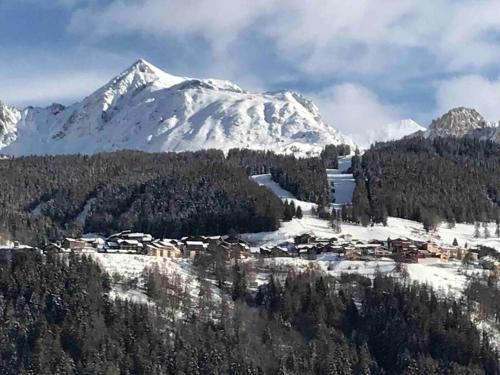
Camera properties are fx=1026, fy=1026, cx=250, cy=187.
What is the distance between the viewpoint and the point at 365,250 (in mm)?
129875

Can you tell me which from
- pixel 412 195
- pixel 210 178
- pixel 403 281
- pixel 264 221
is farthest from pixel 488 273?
pixel 210 178

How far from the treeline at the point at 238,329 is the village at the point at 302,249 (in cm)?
1784

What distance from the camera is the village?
124 metres

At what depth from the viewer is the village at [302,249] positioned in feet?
407

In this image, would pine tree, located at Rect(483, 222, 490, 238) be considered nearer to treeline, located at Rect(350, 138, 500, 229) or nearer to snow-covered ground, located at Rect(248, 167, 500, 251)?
snow-covered ground, located at Rect(248, 167, 500, 251)

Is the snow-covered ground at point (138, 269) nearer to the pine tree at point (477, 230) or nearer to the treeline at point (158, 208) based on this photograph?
the treeline at point (158, 208)

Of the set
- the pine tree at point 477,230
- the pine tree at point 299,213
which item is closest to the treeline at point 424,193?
the pine tree at point 477,230

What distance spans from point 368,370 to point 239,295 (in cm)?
1819

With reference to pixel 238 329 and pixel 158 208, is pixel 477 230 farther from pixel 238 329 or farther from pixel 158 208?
pixel 238 329

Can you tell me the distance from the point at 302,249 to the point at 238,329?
38.1 meters

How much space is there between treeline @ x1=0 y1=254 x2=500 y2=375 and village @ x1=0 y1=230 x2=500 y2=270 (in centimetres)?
1784

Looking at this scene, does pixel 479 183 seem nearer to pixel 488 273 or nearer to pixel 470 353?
pixel 488 273

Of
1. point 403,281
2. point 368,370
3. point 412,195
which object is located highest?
point 412,195

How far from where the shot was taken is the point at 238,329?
311 feet
